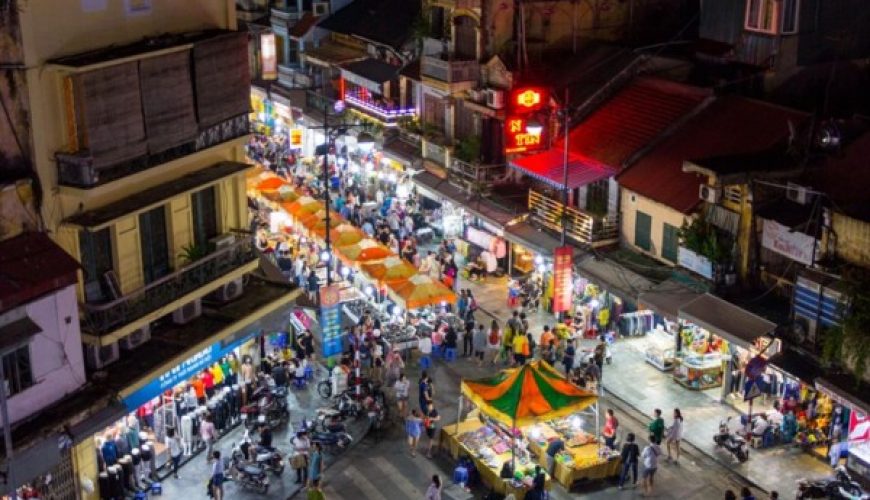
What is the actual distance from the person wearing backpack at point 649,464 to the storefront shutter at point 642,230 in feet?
30.5

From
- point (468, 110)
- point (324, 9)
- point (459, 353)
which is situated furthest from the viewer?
point (324, 9)

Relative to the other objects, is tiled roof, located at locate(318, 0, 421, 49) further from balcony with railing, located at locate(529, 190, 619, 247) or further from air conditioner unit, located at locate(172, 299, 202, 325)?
air conditioner unit, located at locate(172, 299, 202, 325)

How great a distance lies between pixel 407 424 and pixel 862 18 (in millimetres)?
22881

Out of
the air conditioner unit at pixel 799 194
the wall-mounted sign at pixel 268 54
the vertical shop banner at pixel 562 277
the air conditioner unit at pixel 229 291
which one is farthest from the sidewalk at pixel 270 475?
the air conditioner unit at pixel 799 194

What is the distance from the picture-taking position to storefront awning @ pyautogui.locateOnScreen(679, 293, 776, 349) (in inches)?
1214

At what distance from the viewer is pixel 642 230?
37.4 metres

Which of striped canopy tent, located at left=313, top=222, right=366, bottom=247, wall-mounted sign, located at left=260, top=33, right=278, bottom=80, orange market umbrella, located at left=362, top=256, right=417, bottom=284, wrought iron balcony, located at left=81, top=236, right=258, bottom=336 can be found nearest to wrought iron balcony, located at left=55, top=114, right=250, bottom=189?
wrought iron balcony, located at left=81, top=236, right=258, bottom=336

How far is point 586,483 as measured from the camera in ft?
99.6

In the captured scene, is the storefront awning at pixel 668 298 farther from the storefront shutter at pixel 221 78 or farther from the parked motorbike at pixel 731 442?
the storefront shutter at pixel 221 78

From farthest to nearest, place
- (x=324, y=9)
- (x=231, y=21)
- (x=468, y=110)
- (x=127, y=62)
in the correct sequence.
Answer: (x=324, y=9) → (x=468, y=110) → (x=231, y=21) → (x=127, y=62)

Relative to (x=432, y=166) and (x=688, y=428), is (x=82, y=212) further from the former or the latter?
(x=432, y=166)

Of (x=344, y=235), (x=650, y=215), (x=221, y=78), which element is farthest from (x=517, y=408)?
(x=344, y=235)

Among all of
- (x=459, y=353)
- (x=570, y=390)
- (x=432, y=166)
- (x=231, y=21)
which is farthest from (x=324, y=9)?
(x=570, y=390)

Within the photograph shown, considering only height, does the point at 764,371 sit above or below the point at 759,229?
below
